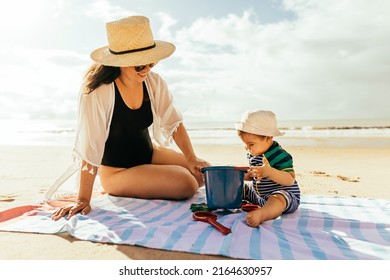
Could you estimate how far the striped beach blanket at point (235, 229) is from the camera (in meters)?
2.08

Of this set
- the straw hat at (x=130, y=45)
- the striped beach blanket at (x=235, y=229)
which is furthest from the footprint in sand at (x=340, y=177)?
the straw hat at (x=130, y=45)

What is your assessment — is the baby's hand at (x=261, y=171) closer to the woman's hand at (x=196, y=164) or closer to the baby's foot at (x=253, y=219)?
the baby's foot at (x=253, y=219)

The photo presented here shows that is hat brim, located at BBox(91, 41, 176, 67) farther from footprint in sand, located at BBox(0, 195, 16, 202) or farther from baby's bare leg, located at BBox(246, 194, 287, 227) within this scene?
footprint in sand, located at BBox(0, 195, 16, 202)

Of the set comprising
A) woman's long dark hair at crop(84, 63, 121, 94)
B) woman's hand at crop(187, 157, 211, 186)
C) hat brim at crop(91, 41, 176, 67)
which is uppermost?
hat brim at crop(91, 41, 176, 67)

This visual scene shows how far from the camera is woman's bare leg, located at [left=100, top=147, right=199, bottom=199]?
10.4 feet

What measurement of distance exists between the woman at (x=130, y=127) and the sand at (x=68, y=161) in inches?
19.5

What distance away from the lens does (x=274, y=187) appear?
283 centimetres

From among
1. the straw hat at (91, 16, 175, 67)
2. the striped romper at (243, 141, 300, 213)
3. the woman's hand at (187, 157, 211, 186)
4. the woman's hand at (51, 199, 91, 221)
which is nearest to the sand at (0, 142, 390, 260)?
the woman's hand at (51, 199, 91, 221)

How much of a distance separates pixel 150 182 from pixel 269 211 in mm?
1084

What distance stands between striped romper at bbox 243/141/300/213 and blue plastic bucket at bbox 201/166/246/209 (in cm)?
25

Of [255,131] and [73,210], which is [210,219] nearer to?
[255,131]

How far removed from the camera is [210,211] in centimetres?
278
